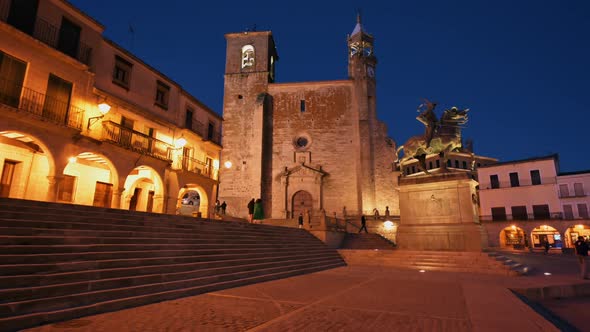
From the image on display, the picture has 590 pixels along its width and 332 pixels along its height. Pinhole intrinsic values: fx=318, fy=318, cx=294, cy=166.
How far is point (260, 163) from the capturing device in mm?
27875

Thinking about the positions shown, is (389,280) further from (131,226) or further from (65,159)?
(65,159)

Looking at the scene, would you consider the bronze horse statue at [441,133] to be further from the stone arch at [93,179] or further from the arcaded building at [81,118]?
the stone arch at [93,179]

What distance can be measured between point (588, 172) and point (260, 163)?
27921mm

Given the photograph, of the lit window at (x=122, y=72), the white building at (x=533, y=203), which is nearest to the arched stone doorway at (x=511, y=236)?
the white building at (x=533, y=203)

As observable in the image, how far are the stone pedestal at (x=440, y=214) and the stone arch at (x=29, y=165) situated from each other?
12.9 meters

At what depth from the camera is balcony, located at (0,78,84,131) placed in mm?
10164

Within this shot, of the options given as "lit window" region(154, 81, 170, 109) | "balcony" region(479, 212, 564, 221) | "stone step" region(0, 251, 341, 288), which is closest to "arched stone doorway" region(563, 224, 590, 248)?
"balcony" region(479, 212, 564, 221)

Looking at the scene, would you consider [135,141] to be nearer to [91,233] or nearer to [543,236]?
[91,233]

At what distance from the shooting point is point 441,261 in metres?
10.3

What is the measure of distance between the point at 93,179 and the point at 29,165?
2.93 metres

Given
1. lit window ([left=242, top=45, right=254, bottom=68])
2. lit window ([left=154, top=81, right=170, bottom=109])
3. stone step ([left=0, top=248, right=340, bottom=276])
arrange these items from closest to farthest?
stone step ([left=0, top=248, right=340, bottom=276]), lit window ([left=154, top=81, right=170, bottom=109]), lit window ([left=242, top=45, right=254, bottom=68])

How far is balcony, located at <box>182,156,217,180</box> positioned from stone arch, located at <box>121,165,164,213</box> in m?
1.81

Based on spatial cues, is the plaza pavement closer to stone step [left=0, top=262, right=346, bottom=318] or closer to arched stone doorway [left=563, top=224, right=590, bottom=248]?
stone step [left=0, top=262, right=346, bottom=318]

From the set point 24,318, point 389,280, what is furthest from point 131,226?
point 389,280
